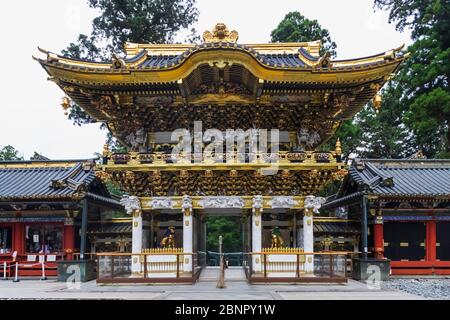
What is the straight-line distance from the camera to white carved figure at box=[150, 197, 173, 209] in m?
18.9

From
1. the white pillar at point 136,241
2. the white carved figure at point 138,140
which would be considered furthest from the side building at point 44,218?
the white pillar at point 136,241

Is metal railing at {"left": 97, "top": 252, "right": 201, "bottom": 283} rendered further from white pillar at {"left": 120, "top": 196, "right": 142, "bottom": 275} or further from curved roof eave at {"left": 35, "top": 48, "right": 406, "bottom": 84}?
curved roof eave at {"left": 35, "top": 48, "right": 406, "bottom": 84}

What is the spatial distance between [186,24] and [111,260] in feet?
88.2

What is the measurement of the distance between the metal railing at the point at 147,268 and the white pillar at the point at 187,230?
0.12ft

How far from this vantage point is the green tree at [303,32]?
3757cm

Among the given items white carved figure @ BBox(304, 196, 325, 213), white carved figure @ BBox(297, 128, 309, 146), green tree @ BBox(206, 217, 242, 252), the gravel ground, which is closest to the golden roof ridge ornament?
white carved figure @ BBox(297, 128, 309, 146)

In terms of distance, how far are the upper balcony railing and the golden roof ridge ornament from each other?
4.23 meters

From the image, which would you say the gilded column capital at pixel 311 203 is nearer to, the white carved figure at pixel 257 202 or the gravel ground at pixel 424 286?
the white carved figure at pixel 257 202

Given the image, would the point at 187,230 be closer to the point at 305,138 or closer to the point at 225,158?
the point at 225,158

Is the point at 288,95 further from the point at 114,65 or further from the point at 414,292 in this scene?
the point at 414,292

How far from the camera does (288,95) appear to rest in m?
18.8

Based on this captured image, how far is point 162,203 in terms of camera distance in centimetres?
1888

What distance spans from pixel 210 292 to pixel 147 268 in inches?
142

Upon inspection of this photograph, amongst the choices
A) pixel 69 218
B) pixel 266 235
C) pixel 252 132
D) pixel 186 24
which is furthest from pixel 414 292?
pixel 186 24
